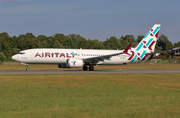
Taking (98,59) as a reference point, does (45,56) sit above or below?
above

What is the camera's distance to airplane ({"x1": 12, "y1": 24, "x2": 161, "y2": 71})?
38.0 meters

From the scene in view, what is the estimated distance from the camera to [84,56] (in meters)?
40.2

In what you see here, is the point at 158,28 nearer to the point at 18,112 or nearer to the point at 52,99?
the point at 52,99

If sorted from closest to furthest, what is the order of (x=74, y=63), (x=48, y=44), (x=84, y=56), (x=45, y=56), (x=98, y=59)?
(x=74, y=63) < (x=45, y=56) < (x=98, y=59) < (x=84, y=56) < (x=48, y=44)

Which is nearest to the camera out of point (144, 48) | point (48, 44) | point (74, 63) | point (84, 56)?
point (74, 63)

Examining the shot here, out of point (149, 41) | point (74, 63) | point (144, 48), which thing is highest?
point (149, 41)

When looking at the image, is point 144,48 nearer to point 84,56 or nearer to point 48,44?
point 84,56

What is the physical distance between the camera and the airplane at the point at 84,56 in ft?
125

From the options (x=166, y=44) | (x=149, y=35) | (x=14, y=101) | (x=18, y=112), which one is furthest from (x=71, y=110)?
(x=166, y=44)

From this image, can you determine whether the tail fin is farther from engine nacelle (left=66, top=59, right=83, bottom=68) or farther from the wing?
engine nacelle (left=66, top=59, right=83, bottom=68)

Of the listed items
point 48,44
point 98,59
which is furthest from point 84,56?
point 48,44

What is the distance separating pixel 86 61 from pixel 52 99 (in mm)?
26783

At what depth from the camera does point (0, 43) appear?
114312 mm

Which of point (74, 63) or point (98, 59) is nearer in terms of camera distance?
point (74, 63)
